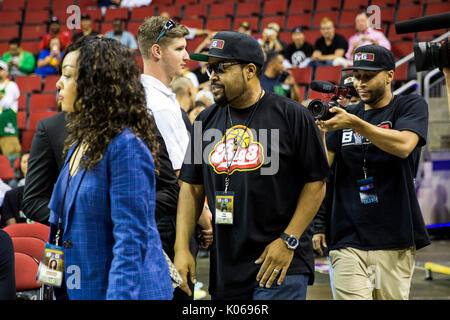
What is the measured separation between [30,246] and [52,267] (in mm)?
1887

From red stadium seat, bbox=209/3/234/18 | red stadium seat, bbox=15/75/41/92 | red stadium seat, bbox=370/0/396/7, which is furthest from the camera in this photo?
red stadium seat, bbox=209/3/234/18

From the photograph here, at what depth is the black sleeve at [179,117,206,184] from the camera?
273 centimetres

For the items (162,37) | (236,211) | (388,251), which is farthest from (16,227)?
(388,251)

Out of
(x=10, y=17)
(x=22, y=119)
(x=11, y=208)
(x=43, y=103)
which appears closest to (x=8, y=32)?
(x=10, y=17)

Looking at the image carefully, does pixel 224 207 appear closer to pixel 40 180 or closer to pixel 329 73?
pixel 40 180

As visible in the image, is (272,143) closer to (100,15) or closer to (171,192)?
(171,192)

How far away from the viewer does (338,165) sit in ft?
11.1

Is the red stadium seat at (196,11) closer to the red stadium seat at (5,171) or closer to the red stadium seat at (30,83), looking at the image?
the red stadium seat at (30,83)

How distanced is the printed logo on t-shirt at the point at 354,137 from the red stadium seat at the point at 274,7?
29.6ft

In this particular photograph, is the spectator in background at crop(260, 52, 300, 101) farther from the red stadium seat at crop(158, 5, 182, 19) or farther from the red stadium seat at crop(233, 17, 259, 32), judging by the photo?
the red stadium seat at crop(158, 5, 182, 19)

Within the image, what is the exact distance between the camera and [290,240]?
245 cm

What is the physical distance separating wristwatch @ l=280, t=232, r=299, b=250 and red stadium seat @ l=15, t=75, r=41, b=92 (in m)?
9.93

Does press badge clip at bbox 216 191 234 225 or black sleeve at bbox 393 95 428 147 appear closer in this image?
press badge clip at bbox 216 191 234 225

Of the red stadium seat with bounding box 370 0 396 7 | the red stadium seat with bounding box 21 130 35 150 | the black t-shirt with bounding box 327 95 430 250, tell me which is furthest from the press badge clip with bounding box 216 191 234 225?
the red stadium seat with bounding box 370 0 396 7
